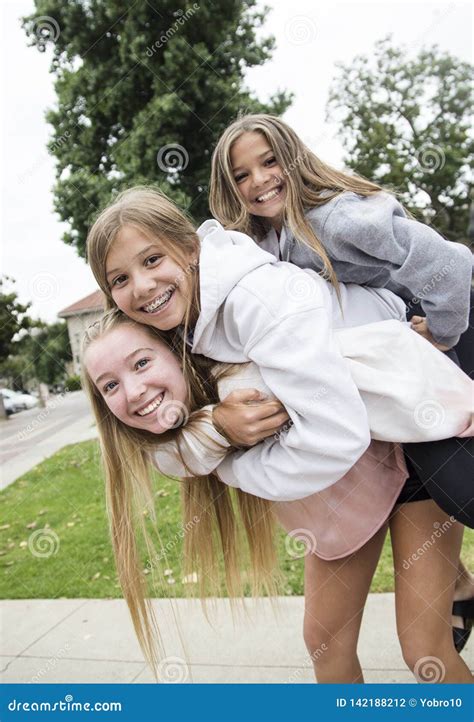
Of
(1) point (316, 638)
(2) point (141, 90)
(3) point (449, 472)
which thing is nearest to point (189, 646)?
(1) point (316, 638)

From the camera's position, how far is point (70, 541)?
5.29 m

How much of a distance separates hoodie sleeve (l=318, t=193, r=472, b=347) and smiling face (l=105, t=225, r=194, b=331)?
16.4 inches

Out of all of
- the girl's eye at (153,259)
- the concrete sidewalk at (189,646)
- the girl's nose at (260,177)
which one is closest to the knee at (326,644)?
the concrete sidewalk at (189,646)

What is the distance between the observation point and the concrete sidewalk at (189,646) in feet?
9.09

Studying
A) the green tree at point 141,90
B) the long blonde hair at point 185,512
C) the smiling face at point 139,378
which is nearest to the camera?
the smiling face at point 139,378

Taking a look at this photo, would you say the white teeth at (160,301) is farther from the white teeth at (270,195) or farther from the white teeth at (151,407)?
the white teeth at (270,195)

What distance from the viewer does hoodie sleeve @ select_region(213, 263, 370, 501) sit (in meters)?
1.52

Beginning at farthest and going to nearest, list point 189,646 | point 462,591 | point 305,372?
1. point 189,646
2. point 462,591
3. point 305,372

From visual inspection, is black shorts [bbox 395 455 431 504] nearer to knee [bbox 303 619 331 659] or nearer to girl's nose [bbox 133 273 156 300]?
knee [bbox 303 619 331 659]

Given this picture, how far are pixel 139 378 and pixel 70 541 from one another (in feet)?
12.9

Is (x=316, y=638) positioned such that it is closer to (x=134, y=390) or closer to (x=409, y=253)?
(x=134, y=390)

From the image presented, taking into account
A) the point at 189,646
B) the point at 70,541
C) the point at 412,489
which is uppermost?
the point at 412,489

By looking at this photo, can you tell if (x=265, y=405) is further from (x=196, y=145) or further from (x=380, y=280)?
(x=196, y=145)

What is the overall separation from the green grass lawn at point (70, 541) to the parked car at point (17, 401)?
1543cm
